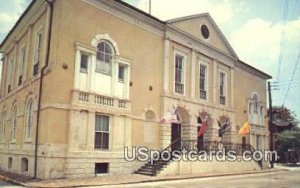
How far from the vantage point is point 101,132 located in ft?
66.4

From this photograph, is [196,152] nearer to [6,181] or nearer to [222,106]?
[222,106]

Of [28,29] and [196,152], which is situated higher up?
[28,29]

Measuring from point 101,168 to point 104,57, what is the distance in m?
6.24

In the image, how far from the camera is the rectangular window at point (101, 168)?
19.9 m

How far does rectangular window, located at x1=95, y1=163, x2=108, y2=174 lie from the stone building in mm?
60

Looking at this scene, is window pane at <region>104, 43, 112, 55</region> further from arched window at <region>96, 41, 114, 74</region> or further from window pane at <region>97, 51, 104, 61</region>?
window pane at <region>97, 51, 104, 61</region>

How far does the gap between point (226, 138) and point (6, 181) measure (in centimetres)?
1811

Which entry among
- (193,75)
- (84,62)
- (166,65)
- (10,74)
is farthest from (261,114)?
(10,74)

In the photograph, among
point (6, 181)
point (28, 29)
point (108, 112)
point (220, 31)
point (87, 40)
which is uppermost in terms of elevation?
point (220, 31)

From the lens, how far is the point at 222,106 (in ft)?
97.5

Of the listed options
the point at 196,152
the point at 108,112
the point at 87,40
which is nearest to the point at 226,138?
the point at 196,152

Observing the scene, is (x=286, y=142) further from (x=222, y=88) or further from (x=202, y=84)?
(x=202, y=84)

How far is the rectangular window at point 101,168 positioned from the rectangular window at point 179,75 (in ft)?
25.6

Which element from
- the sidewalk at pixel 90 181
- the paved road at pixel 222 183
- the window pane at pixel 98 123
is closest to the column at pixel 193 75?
the paved road at pixel 222 183
